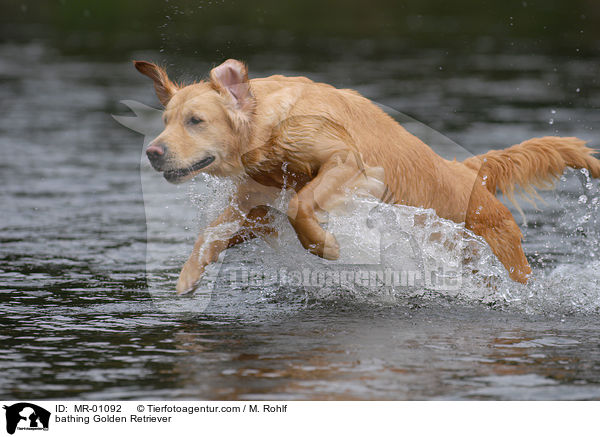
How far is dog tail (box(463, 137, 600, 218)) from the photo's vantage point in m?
6.62

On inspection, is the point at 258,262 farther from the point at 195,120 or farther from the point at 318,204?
the point at 195,120

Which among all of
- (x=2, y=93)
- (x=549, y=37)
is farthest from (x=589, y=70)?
(x=2, y=93)

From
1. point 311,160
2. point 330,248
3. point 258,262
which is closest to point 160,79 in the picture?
point 311,160

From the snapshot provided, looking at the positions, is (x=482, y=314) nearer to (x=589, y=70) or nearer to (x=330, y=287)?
(x=330, y=287)

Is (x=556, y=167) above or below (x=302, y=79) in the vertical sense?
below

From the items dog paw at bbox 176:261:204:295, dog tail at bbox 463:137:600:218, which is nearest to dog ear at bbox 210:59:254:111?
dog paw at bbox 176:261:204:295

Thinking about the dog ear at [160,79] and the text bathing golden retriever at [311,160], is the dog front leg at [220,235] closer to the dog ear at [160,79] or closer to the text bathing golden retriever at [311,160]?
the text bathing golden retriever at [311,160]

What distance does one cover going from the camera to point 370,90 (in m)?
15.6

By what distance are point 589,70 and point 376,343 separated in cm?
1383

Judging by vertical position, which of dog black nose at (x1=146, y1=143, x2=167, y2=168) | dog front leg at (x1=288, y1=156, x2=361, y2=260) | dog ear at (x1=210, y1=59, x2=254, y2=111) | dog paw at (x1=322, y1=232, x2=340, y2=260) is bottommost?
dog paw at (x1=322, y1=232, x2=340, y2=260)

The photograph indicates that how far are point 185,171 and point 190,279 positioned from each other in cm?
102

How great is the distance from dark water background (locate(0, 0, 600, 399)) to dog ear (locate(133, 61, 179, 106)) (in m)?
0.21

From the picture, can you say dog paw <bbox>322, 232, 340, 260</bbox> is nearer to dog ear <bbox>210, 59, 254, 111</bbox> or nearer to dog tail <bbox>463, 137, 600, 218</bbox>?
dog ear <bbox>210, 59, 254, 111</bbox>
